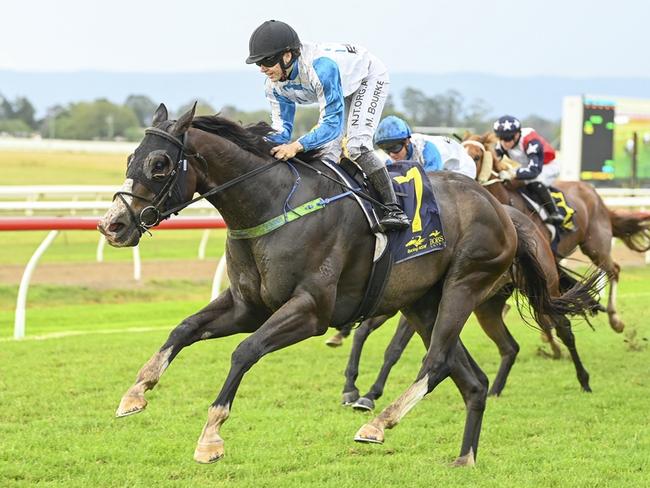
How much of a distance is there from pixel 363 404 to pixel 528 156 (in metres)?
3.07

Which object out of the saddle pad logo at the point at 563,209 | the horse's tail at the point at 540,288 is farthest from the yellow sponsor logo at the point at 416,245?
the saddle pad logo at the point at 563,209

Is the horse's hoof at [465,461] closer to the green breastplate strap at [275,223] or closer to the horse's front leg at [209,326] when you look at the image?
the horse's front leg at [209,326]

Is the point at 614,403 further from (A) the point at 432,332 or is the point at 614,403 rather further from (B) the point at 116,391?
(B) the point at 116,391

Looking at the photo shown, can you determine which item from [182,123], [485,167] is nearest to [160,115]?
[182,123]

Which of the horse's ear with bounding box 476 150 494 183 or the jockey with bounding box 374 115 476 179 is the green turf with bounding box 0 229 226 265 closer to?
the horse's ear with bounding box 476 150 494 183

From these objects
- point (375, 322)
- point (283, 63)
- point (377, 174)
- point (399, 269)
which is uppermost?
point (283, 63)

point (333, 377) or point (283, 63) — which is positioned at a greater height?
point (283, 63)

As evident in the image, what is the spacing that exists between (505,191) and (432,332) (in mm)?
3401

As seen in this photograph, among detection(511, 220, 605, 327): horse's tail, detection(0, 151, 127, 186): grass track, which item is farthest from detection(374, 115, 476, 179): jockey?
detection(0, 151, 127, 186): grass track

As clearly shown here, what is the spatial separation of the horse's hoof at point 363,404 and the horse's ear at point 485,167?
2494 mm

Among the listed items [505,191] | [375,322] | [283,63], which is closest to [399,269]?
[283,63]

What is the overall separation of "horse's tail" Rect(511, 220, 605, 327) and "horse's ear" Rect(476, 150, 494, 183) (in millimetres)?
2153

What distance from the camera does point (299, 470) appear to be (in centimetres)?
476

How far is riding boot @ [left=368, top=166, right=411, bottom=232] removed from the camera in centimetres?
479
